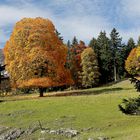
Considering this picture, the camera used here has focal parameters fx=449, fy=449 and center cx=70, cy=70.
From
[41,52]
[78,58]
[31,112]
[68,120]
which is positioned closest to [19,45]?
[41,52]

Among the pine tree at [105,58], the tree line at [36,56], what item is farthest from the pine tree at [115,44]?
the tree line at [36,56]

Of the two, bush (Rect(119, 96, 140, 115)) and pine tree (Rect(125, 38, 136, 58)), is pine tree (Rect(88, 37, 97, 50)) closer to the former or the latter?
pine tree (Rect(125, 38, 136, 58))

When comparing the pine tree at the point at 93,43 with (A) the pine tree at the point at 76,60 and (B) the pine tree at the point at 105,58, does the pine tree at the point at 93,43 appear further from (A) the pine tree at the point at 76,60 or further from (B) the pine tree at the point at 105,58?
(A) the pine tree at the point at 76,60

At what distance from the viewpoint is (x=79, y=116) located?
42031 millimetres

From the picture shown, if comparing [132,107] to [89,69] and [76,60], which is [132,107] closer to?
[89,69]

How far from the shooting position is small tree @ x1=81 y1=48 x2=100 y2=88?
112562mm

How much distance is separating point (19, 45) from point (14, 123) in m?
27.0

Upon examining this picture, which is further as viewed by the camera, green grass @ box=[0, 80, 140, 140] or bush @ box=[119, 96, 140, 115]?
green grass @ box=[0, 80, 140, 140]

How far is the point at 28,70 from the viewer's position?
6738 cm

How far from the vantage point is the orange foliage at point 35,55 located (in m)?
67.4

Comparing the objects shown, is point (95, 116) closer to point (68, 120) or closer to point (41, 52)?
point (68, 120)

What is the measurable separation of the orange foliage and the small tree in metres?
41.8

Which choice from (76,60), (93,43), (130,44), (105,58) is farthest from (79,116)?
(130,44)

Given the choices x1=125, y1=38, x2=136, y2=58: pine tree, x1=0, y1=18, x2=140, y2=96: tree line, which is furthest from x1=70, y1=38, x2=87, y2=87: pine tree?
x1=0, y1=18, x2=140, y2=96: tree line
